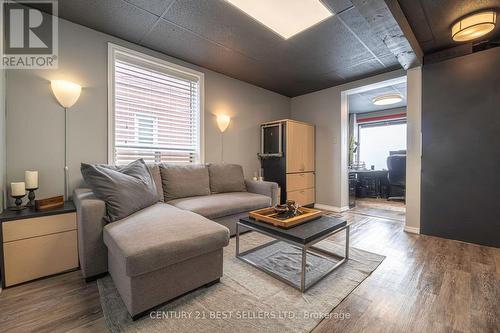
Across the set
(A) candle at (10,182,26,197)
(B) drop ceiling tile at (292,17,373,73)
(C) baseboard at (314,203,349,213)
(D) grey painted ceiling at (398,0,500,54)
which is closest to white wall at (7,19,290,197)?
(A) candle at (10,182,26,197)

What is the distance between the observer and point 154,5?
1953mm

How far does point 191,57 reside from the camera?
116 inches

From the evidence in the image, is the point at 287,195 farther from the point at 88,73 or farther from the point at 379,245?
the point at 88,73

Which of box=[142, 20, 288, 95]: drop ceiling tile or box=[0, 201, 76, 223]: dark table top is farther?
box=[142, 20, 288, 95]: drop ceiling tile

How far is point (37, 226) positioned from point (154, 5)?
7.01 ft

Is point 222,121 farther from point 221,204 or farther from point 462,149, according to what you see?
point 462,149

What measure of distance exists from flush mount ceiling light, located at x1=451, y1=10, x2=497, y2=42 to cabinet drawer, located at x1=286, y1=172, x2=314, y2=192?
2623 mm

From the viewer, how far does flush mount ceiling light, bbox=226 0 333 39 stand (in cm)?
195

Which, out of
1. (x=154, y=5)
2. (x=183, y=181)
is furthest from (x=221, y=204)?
(x=154, y=5)

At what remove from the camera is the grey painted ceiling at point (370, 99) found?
4.30 meters

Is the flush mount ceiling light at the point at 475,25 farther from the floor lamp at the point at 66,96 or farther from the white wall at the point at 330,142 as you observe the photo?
the floor lamp at the point at 66,96

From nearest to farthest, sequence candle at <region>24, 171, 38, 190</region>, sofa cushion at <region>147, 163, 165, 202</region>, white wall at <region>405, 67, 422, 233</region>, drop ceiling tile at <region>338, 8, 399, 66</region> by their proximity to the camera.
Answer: candle at <region>24, 171, 38, 190</region> < drop ceiling tile at <region>338, 8, 399, 66</region> < sofa cushion at <region>147, 163, 165, 202</region> < white wall at <region>405, 67, 422, 233</region>

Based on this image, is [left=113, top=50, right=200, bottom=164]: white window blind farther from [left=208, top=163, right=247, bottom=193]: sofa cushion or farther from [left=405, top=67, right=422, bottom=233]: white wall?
[left=405, top=67, right=422, bottom=233]: white wall

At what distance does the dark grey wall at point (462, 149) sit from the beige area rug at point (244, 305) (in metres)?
1.61
